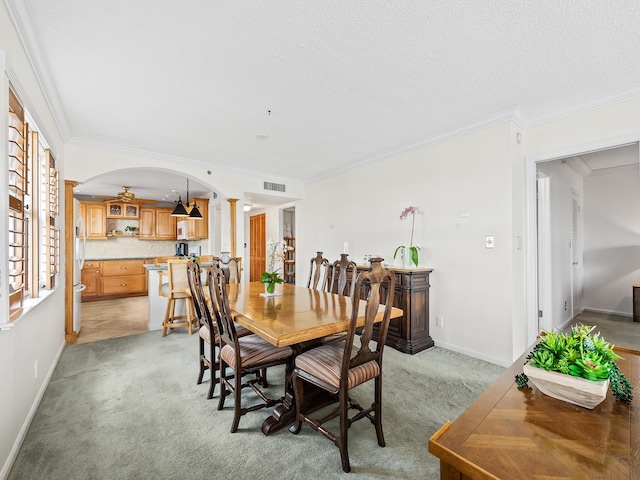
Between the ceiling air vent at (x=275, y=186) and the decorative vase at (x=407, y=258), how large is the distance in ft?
9.14

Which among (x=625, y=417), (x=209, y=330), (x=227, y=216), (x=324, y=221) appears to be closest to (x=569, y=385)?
(x=625, y=417)

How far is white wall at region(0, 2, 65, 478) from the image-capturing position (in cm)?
157

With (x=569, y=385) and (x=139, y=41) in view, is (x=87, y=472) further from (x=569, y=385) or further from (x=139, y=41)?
(x=139, y=41)

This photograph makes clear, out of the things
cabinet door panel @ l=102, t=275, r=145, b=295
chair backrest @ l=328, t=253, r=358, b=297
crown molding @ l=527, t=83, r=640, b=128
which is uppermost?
crown molding @ l=527, t=83, r=640, b=128

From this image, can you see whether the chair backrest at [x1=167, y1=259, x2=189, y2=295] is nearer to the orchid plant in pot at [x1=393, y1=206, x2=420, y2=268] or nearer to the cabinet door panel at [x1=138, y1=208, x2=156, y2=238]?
the orchid plant in pot at [x1=393, y1=206, x2=420, y2=268]

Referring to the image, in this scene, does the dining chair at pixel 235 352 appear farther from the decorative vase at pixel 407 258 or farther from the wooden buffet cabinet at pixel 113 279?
the wooden buffet cabinet at pixel 113 279

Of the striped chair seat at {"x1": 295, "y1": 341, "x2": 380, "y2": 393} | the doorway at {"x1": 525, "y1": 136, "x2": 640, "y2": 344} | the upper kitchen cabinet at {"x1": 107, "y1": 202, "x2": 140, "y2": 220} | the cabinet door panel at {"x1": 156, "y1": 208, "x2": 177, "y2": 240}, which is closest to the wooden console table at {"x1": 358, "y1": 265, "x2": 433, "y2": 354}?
the doorway at {"x1": 525, "y1": 136, "x2": 640, "y2": 344}

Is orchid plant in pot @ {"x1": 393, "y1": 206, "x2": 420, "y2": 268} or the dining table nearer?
the dining table

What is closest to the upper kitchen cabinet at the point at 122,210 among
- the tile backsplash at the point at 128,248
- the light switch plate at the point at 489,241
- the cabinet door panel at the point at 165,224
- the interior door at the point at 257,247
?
the cabinet door panel at the point at 165,224

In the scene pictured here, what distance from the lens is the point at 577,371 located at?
3.24 ft

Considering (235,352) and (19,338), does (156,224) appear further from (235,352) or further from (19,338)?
(235,352)

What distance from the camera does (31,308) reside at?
79.4 inches

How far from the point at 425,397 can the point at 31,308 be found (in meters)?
2.90

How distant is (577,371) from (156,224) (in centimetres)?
855
